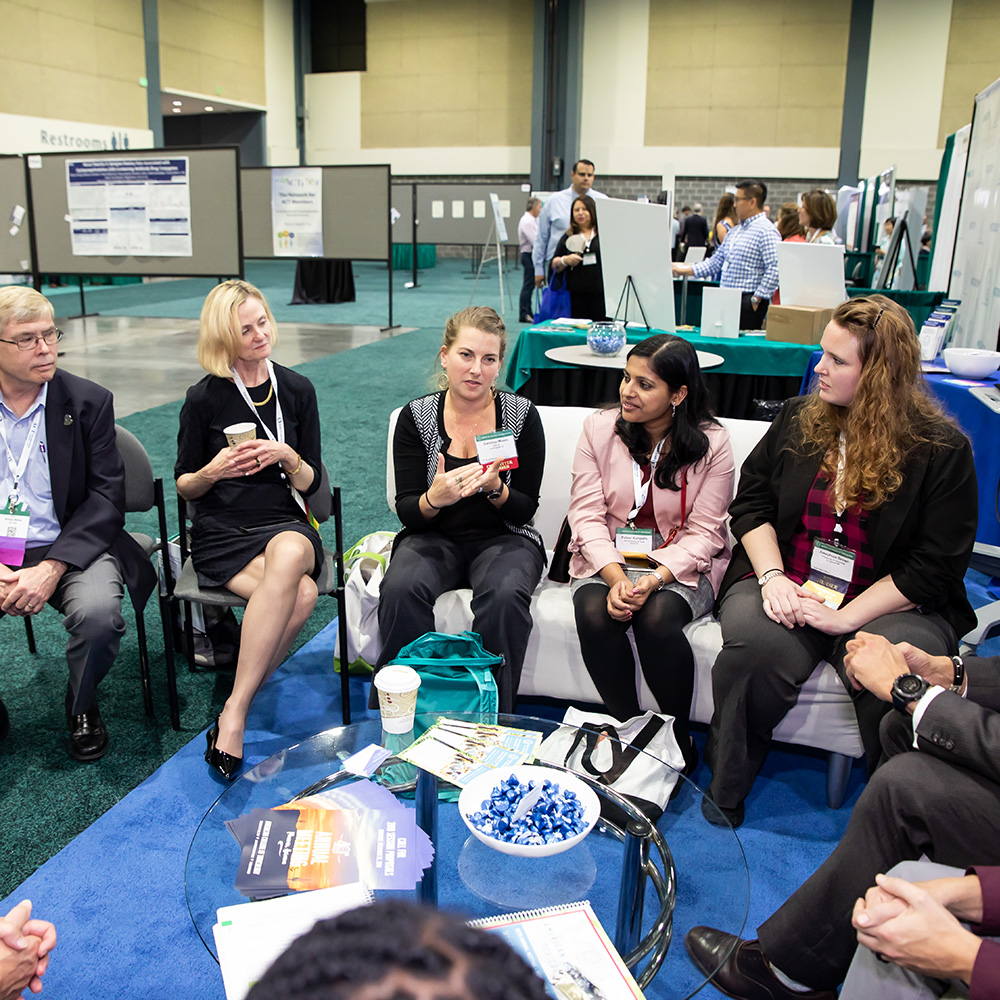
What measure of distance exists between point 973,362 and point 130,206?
5.60 m

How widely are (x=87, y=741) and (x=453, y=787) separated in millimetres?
1233

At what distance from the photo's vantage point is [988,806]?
142cm

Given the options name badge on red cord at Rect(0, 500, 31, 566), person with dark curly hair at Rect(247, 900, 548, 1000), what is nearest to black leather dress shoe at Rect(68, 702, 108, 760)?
name badge on red cord at Rect(0, 500, 31, 566)

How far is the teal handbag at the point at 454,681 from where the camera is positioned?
202cm

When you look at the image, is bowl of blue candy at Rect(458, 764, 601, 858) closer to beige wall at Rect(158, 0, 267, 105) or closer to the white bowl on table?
the white bowl on table

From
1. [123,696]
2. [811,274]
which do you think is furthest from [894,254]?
[123,696]

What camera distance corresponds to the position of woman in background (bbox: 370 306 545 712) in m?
2.27

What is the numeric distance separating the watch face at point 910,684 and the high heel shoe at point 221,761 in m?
1.53

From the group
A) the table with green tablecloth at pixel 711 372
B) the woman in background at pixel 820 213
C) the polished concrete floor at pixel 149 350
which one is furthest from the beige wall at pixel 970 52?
the table with green tablecloth at pixel 711 372

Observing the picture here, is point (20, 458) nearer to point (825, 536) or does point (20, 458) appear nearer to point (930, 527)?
point (825, 536)

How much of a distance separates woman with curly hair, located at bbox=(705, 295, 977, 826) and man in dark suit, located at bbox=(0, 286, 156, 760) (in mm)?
1555

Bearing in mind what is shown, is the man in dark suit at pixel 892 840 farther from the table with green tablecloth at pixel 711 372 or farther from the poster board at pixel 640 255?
the poster board at pixel 640 255

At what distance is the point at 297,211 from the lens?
8023 millimetres

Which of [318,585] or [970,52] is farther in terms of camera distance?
[970,52]
